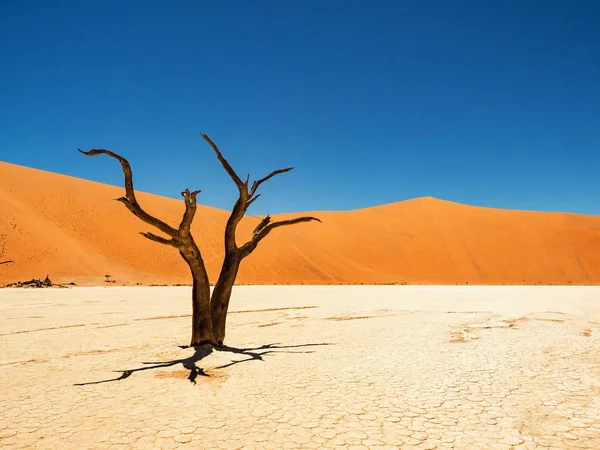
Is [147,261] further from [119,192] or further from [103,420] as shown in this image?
[103,420]

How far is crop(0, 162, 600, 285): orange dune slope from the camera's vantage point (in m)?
35.3

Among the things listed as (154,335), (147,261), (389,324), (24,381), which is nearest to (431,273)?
(147,261)

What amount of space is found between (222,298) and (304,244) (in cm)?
3976

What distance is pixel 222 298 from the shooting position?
8930 mm

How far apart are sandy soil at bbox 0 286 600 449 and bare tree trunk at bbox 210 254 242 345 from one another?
52 centimetres

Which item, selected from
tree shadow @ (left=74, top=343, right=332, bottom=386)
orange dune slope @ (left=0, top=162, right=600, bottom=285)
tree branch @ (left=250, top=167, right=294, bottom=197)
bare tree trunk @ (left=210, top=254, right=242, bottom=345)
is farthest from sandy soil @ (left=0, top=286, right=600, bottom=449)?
orange dune slope @ (left=0, top=162, right=600, bottom=285)

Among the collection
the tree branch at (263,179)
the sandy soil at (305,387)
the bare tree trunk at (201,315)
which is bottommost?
the sandy soil at (305,387)

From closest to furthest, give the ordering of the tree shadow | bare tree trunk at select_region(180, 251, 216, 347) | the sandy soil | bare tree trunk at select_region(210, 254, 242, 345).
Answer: the sandy soil
the tree shadow
bare tree trunk at select_region(180, 251, 216, 347)
bare tree trunk at select_region(210, 254, 242, 345)

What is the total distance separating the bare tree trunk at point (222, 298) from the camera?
886 cm

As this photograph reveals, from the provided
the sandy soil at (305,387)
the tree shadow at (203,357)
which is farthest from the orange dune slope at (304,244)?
the tree shadow at (203,357)

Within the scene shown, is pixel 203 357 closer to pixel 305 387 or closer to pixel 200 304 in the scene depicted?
pixel 200 304

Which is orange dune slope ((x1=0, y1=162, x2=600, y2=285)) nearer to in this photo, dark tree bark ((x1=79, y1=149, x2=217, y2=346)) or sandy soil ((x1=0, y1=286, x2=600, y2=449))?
sandy soil ((x1=0, y1=286, x2=600, y2=449))

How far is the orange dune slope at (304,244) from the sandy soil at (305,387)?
87.4ft

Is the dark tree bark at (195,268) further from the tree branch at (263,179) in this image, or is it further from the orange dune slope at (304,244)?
the orange dune slope at (304,244)
